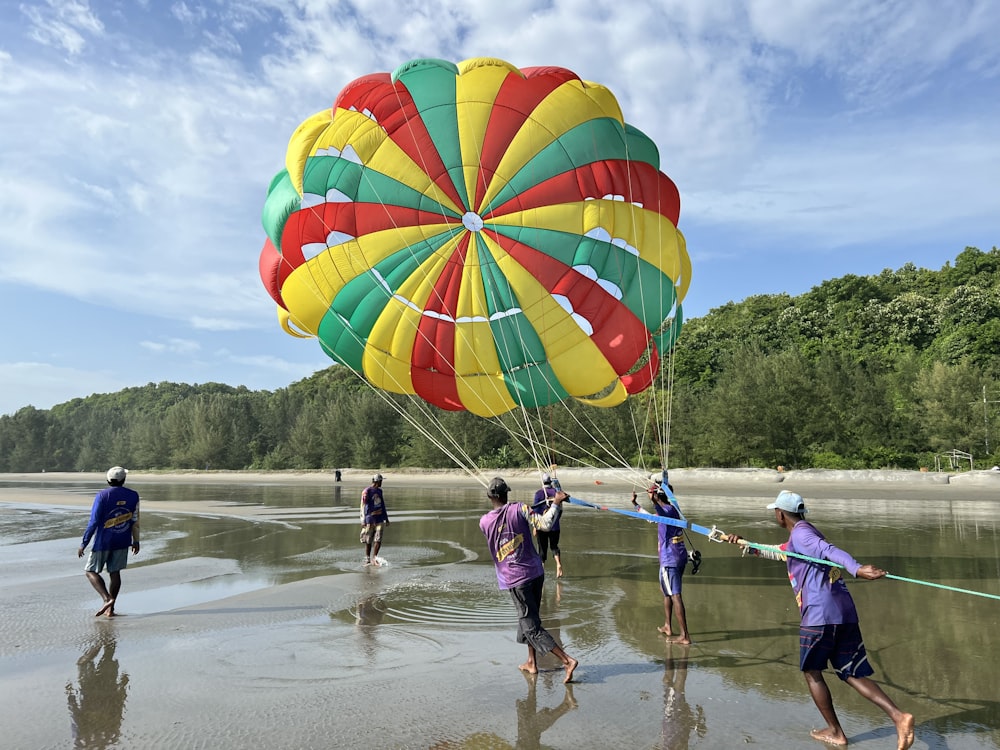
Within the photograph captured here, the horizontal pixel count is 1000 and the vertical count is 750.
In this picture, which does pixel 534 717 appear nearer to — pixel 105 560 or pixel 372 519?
pixel 105 560

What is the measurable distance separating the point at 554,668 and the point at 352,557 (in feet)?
22.6

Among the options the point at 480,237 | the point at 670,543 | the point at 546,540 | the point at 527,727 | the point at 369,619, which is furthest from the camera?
the point at 480,237

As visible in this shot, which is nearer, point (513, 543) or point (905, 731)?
point (905, 731)

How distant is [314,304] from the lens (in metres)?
11.2

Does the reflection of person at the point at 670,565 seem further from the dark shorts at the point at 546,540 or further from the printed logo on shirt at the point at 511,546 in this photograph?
the dark shorts at the point at 546,540

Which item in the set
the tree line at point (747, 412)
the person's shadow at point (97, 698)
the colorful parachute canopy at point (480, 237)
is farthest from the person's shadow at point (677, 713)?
the colorful parachute canopy at point (480, 237)

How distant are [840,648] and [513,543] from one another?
2423mm

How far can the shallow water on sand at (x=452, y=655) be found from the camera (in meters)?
4.34

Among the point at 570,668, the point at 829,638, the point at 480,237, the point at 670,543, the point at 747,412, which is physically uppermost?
the point at 480,237

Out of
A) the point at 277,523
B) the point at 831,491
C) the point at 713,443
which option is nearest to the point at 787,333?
→ the point at 713,443

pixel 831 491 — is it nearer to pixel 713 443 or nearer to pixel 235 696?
pixel 713 443

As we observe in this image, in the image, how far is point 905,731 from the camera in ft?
12.7

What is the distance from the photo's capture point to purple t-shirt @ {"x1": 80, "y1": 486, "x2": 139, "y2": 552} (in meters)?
7.56

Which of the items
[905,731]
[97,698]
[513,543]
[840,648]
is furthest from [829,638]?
[97,698]
